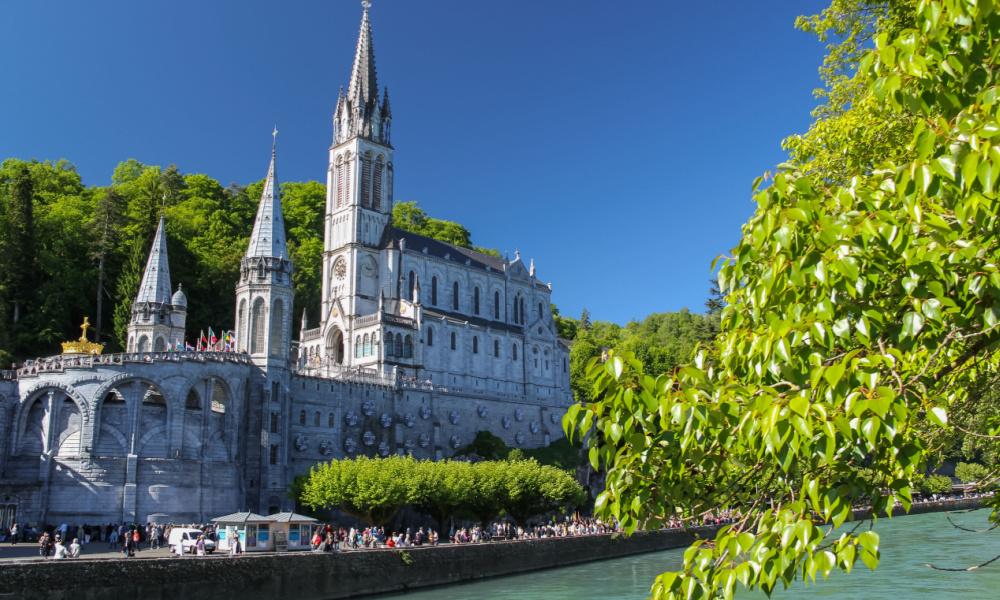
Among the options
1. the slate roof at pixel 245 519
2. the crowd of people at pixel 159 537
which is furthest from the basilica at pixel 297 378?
the slate roof at pixel 245 519

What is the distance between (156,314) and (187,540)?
23.9m

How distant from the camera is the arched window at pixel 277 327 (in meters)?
49.0

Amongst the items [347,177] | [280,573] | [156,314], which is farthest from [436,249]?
[280,573]

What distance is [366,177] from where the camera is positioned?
239ft

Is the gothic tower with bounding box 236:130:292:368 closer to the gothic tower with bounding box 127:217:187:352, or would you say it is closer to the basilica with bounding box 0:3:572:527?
the basilica with bounding box 0:3:572:527

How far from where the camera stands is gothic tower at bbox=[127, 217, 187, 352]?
175 feet

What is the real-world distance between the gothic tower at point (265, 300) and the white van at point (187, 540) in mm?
14516

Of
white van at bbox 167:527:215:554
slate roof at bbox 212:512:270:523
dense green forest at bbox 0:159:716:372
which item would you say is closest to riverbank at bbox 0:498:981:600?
slate roof at bbox 212:512:270:523

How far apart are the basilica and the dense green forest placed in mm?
5314

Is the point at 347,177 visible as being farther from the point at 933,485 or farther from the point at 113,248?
the point at 933,485

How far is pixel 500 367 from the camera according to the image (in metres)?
75.8

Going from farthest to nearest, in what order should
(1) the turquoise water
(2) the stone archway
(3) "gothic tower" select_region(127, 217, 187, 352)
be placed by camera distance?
1. (2) the stone archway
2. (3) "gothic tower" select_region(127, 217, 187, 352)
3. (1) the turquoise water

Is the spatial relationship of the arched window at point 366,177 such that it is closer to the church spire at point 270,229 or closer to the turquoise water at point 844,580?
the church spire at point 270,229

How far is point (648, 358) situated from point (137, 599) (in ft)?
238
